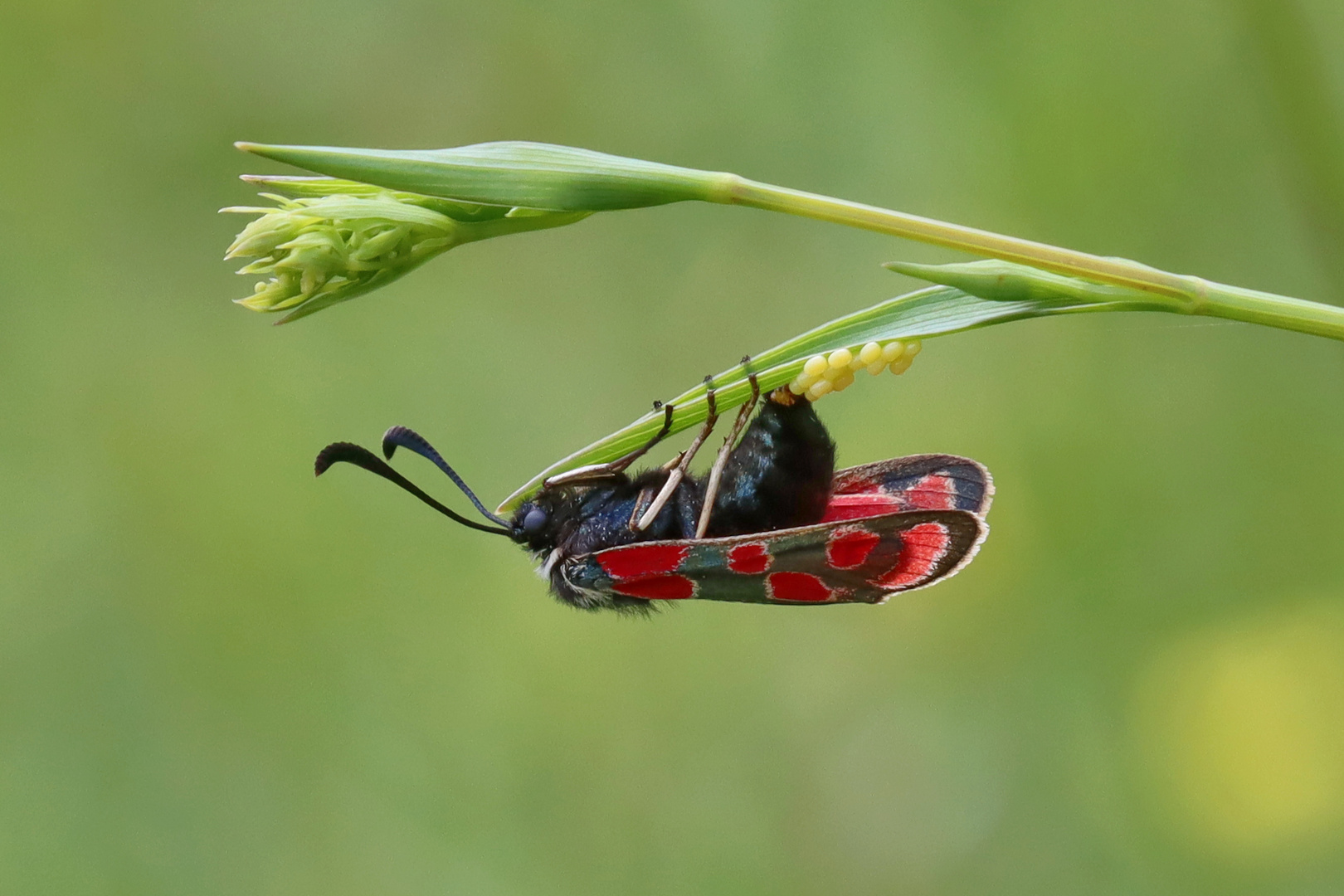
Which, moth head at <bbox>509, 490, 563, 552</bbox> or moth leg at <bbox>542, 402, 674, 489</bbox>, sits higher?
moth leg at <bbox>542, 402, 674, 489</bbox>

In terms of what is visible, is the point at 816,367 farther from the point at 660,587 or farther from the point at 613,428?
the point at 613,428

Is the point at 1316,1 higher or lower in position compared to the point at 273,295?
higher

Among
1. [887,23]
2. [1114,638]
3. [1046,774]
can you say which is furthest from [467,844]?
[887,23]

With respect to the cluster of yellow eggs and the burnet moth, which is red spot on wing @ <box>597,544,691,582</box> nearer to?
the burnet moth

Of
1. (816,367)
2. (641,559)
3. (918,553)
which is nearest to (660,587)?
(641,559)

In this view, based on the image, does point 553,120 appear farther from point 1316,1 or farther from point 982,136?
point 1316,1

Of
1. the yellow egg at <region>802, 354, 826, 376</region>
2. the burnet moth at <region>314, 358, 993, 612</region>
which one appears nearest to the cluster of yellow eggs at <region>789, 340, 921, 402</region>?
the yellow egg at <region>802, 354, 826, 376</region>
